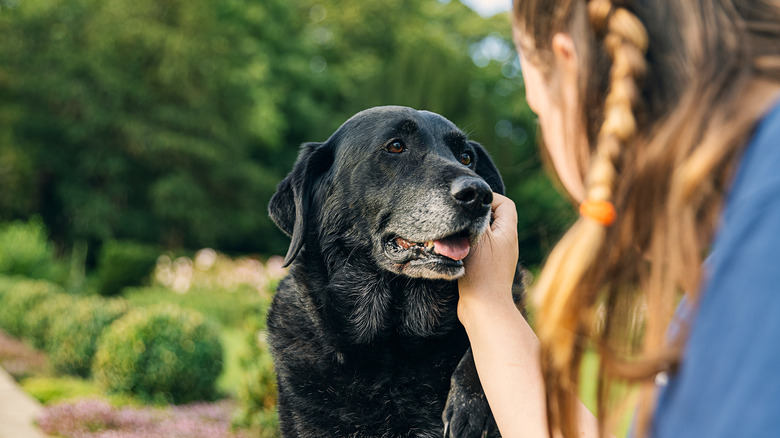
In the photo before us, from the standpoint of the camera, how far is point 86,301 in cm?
877

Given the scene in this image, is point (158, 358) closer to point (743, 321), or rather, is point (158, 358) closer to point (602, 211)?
point (602, 211)

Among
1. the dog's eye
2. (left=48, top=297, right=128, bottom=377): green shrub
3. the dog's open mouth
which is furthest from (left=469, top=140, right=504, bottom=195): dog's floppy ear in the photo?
(left=48, top=297, right=128, bottom=377): green shrub

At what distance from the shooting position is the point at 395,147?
8.98 ft

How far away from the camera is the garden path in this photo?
16.4ft

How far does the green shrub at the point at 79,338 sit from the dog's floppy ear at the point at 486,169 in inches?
261

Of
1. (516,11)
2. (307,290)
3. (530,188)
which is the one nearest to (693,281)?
(516,11)

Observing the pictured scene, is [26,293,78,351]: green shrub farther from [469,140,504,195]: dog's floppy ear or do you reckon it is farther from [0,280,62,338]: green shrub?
[469,140,504,195]: dog's floppy ear

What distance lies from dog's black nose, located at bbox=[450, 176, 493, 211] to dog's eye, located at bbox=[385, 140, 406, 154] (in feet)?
1.37

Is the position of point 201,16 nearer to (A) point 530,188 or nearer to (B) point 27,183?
(B) point 27,183

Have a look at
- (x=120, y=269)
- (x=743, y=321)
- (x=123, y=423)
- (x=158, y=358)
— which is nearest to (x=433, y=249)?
(x=743, y=321)

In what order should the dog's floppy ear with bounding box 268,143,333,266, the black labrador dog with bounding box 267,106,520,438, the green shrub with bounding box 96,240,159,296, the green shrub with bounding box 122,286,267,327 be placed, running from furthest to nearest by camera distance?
the green shrub with bounding box 96,240,159,296, the green shrub with bounding box 122,286,267,327, the dog's floppy ear with bounding box 268,143,333,266, the black labrador dog with bounding box 267,106,520,438

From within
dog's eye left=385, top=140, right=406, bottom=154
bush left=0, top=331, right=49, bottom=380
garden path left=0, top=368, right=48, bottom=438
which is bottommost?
bush left=0, top=331, right=49, bottom=380

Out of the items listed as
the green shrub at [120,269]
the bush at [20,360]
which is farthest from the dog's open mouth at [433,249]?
the green shrub at [120,269]

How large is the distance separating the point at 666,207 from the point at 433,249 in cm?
149
